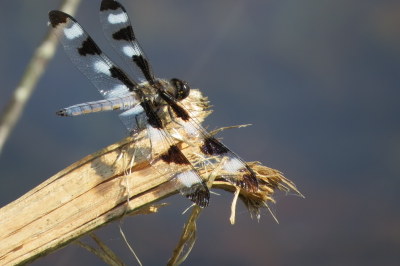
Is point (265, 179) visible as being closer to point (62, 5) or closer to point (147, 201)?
point (147, 201)

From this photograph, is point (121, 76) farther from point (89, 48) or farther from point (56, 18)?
point (56, 18)

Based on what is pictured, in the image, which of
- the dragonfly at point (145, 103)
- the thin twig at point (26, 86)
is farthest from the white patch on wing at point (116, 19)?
the thin twig at point (26, 86)

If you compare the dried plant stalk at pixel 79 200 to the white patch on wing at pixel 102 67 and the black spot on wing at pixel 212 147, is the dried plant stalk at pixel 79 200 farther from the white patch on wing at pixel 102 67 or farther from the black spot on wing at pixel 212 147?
the white patch on wing at pixel 102 67

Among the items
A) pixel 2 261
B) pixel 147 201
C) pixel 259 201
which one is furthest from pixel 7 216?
pixel 259 201

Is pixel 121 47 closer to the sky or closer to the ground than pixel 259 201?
closer to the sky

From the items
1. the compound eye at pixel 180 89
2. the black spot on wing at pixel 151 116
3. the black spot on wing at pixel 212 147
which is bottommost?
the black spot on wing at pixel 212 147

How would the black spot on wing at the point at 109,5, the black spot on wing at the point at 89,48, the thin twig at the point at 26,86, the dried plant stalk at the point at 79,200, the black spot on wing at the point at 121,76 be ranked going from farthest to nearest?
→ the black spot on wing at the point at 109,5
the black spot on wing at the point at 89,48
the black spot on wing at the point at 121,76
the dried plant stalk at the point at 79,200
the thin twig at the point at 26,86

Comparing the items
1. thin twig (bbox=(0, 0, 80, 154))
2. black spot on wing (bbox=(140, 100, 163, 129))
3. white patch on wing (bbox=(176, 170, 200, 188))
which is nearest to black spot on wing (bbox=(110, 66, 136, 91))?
black spot on wing (bbox=(140, 100, 163, 129))
